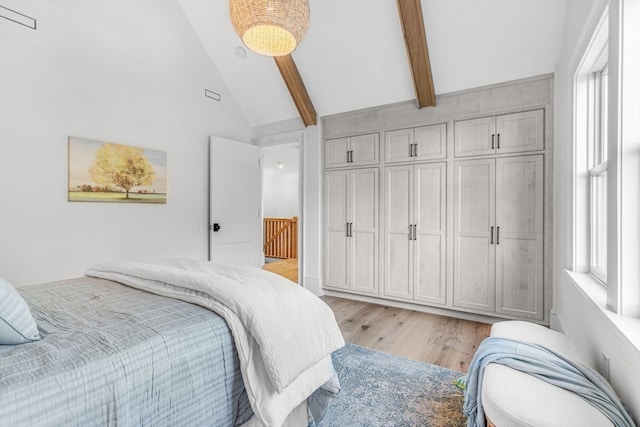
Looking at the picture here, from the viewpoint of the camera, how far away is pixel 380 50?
10.5 ft

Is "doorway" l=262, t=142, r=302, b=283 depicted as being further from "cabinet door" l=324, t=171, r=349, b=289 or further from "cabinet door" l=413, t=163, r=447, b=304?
"cabinet door" l=413, t=163, r=447, b=304

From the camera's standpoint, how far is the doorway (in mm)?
5786

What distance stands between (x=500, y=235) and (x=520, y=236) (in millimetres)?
166

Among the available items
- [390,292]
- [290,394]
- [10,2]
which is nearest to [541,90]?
[390,292]

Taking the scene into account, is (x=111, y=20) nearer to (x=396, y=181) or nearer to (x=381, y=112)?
(x=381, y=112)

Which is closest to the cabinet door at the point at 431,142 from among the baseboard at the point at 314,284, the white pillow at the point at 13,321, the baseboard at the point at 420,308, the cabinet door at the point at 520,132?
the cabinet door at the point at 520,132

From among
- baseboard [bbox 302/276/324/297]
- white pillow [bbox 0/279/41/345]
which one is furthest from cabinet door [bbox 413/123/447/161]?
white pillow [bbox 0/279/41/345]

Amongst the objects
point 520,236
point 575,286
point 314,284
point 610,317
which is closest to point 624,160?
point 610,317

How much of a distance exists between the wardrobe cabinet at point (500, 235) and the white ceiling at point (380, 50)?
2.99 ft

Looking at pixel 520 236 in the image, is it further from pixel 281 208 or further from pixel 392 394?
pixel 281 208

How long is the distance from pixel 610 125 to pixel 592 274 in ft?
3.93

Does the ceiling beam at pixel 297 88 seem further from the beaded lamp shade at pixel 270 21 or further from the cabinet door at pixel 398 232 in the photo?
the beaded lamp shade at pixel 270 21

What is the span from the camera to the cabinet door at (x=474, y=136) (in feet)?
10.1

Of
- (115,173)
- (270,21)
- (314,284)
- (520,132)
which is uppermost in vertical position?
(270,21)
